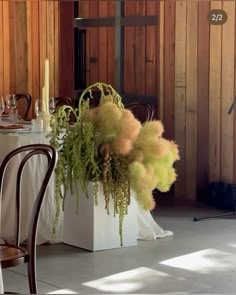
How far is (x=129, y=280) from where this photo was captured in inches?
181

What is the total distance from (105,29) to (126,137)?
380 cm

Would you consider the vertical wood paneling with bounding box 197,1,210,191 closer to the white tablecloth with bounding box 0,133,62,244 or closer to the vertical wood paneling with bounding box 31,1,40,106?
the white tablecloth with bounding box 0,133,62,244

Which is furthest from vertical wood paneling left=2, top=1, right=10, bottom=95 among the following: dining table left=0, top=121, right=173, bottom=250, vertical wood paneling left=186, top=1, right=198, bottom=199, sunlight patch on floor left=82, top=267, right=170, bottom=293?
sunlight patch on floor left=82, top=267, right=170, bottom=293

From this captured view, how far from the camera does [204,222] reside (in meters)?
6.33

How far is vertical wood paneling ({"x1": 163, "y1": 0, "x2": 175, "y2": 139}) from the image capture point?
738 cm

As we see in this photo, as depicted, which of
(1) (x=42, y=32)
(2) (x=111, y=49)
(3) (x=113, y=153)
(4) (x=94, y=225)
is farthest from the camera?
(1) (x=42, y=32)

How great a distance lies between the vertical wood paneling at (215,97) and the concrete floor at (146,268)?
133 centimetres

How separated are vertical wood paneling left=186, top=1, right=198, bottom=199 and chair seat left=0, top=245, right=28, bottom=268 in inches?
147

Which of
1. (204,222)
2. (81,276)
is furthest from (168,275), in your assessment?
(204,222)

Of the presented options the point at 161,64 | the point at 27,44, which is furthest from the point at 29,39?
the point at 161,64

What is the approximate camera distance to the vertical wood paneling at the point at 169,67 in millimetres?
7375

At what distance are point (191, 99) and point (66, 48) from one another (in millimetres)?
2074

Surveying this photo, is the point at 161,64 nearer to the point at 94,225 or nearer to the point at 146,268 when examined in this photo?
the point at 94,225

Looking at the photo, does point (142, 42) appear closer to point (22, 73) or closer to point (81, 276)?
point (22, 73)
